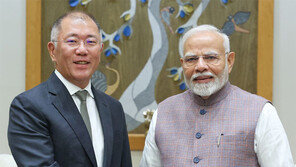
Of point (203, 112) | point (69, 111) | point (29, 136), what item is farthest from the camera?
point (203, 112)

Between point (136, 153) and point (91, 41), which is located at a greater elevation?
point (91, 41)

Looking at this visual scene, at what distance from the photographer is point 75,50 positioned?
166 cm

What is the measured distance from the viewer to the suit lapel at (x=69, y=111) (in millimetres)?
1573

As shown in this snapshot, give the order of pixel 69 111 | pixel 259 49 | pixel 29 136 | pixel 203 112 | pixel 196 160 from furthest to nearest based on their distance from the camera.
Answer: pixel 259 49
pixel 203 112
pixel 196 160
pixel 69 111
pixel 29 136

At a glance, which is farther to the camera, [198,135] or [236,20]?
[236,20]

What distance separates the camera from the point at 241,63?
2869 mm

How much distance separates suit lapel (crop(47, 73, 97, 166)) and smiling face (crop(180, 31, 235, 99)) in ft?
1.97

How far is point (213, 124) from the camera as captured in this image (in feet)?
5.90

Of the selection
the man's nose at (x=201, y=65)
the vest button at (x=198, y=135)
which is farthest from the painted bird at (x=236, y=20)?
the vest button at (x=198, y=135)

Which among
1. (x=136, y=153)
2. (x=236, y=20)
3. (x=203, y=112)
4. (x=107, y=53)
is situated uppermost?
(x=236, y=20)

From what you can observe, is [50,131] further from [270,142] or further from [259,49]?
[259,49]

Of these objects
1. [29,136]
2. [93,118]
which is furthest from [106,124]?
[29,136]

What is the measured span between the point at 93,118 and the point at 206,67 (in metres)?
0.61

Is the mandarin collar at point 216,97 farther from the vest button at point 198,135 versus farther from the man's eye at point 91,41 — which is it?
the man's eye at point 91,41
